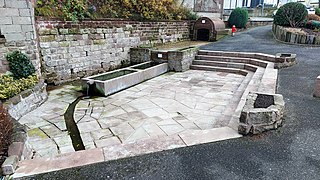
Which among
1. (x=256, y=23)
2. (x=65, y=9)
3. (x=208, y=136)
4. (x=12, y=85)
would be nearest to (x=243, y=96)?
(x=208, y=136)

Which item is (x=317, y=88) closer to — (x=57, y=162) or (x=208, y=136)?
(x=208, y=136)

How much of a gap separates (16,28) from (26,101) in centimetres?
173

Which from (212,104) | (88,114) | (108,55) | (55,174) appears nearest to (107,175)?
(55,174)

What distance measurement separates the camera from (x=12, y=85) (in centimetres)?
447

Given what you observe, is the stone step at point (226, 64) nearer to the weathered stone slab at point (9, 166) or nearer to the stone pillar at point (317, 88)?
the stone pillar at point (317, 88)

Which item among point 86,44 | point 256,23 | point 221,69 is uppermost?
point 256,23

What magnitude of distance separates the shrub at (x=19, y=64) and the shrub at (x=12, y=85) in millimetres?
165

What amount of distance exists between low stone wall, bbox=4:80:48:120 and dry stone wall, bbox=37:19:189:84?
144 cm

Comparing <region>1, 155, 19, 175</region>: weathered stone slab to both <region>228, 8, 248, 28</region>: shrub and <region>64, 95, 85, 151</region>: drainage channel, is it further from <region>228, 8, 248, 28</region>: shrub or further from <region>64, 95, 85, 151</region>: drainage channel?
<region>228, 8, 248, 28</region>: shrub

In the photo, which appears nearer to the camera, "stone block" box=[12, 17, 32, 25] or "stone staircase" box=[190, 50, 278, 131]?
"stone block" box=[12, 17, 32, 25]

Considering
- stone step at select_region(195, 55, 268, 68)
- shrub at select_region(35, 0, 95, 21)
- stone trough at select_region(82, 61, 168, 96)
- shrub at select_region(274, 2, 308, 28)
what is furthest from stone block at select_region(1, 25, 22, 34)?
shrub at select_region(274, 2, 308, 28)

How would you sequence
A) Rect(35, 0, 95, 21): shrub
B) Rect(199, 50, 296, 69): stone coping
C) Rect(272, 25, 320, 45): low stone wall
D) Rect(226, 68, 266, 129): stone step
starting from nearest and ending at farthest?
Rect(226, 68, 266, 129): stone step
Rect(35, 0, 95, 21): shrub
Rect(199, 50, 296, 69): stone coping
Rect(272, 25, 320, 45): low stone wall

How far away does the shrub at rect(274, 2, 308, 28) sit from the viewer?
1173 centimetres

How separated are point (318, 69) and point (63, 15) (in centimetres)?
750
